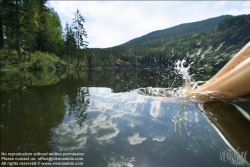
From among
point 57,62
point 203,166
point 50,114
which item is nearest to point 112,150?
point 203,166

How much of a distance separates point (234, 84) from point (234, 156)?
2148 millimetres

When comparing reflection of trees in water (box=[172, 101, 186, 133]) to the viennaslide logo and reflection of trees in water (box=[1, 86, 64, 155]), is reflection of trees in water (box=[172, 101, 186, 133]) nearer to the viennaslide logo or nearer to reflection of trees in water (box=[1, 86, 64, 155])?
the viennaslide logo

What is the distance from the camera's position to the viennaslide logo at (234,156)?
5.46 ft

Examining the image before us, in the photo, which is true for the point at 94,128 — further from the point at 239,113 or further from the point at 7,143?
the point at 239,113

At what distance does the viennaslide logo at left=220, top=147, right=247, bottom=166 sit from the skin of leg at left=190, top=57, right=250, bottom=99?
1.93 m

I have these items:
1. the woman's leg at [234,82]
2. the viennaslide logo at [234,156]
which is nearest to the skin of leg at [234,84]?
the woman's leg at [234,82]

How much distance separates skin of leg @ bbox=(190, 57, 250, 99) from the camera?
3.21 metres

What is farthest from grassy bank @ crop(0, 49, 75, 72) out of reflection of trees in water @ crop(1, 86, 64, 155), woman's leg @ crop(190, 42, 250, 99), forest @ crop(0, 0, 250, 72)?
woman's leg @ crop(190, 42, 250, 99)

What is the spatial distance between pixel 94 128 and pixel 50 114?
99 cm

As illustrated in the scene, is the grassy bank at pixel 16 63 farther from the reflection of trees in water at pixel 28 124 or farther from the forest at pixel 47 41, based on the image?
the reflection of trees in water at pixel 28 124

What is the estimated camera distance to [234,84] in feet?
11.2

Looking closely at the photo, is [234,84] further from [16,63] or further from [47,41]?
[47,41]

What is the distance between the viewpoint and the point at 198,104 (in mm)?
3805

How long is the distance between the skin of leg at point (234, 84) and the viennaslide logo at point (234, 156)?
1.93 m
